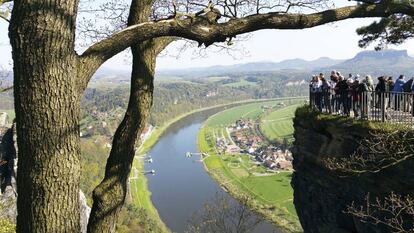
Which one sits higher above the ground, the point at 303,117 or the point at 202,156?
the point at 303,117

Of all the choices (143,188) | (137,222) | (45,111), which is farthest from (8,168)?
(143,188)

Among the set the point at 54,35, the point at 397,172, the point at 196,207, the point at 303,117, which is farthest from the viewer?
the point at 196,207

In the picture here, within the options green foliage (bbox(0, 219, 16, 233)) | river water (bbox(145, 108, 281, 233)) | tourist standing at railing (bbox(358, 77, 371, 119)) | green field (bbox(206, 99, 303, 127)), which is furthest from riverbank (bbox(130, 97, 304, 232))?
tourist standing at railing (bbox(358, 77, 371, 119))

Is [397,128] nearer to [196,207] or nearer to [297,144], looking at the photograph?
[297,144]

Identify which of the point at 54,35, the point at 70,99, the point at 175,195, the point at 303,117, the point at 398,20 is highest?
the point at 398,20

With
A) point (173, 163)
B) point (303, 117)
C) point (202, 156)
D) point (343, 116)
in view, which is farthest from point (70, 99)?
point (202, 156)

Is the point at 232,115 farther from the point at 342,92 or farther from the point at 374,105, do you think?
the point at 374,105

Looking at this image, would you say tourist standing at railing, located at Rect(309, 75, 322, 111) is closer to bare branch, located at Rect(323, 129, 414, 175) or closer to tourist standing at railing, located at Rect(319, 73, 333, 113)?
tourist standing at railing, located at Rect(319, 73, 333, 113)
